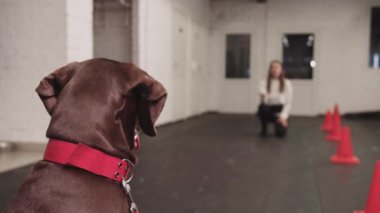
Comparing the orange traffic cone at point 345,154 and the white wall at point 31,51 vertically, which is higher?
the white wall at point 31,51

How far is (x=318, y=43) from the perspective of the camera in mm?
9852

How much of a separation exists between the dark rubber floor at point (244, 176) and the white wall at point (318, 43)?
162 inches

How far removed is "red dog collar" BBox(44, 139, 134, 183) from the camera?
3.48 ft

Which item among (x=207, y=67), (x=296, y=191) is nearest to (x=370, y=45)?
(x=207, y=67)

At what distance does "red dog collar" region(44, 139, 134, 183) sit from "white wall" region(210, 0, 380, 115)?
9.32 meters

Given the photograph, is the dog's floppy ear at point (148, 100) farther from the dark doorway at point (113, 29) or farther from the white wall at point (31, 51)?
the dark doorway at point (113, 29)

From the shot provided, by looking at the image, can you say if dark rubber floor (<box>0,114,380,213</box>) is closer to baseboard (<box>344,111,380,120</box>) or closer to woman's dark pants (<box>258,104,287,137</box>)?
woman's dark pants (<box>258,104,287,137</box>)

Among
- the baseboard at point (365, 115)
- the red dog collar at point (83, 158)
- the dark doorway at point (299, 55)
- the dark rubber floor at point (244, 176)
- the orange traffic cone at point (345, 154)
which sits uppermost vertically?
the dark doorway at point (299, 55)

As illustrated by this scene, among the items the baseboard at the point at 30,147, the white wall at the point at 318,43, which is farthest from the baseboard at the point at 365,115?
the baseboard at the point at 30,147

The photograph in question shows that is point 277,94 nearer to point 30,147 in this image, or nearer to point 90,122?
point 30,147

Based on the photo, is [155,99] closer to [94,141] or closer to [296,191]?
[94,141]

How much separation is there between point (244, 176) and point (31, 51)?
93.2 inches

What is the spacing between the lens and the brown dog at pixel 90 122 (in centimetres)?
107

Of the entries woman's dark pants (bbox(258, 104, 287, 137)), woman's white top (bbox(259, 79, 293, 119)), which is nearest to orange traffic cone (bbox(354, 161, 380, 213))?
woman's white top (bbox(259, 79, 293, 119))
